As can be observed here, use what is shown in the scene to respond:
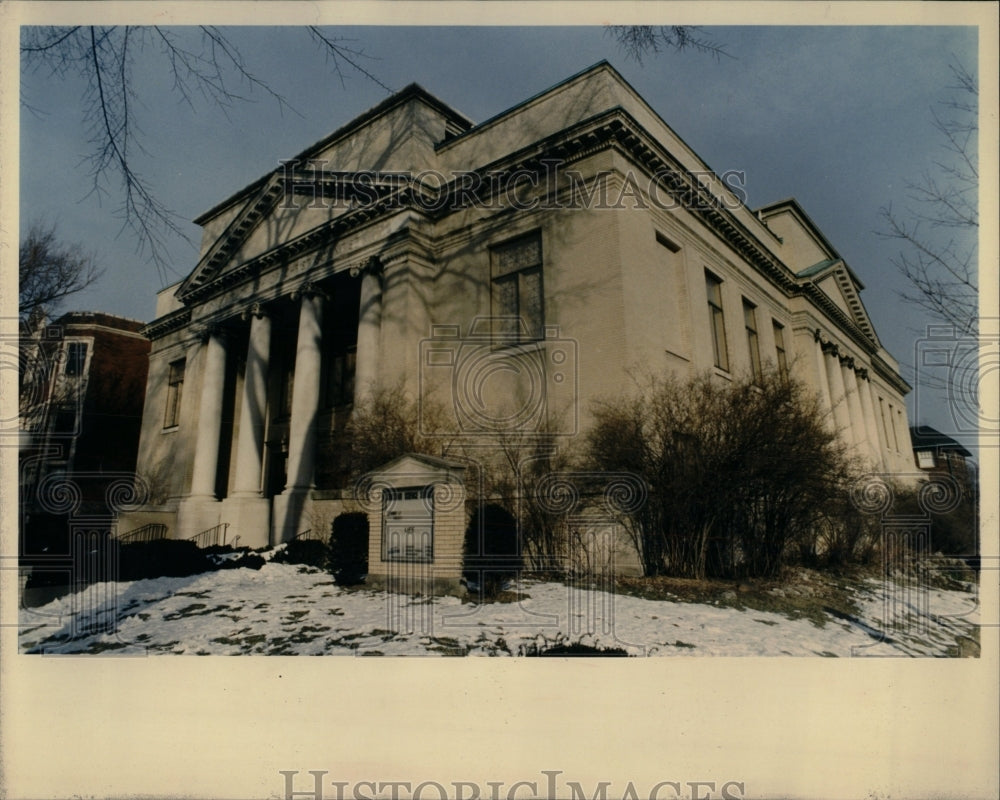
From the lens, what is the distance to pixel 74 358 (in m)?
21.5

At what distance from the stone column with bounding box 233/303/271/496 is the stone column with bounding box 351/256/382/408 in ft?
15.2

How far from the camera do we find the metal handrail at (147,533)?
16.5m

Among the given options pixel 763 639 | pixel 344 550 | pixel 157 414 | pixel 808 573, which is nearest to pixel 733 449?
pixel 808 573

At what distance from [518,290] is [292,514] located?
8629mm

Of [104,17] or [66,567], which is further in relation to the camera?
[66,567]

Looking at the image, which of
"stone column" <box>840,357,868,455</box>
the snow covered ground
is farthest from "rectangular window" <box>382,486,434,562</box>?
"stone column" <box>840,357,868,455</box>

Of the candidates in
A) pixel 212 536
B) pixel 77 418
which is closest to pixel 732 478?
pixel 212 536

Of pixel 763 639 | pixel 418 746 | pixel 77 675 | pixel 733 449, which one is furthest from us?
pixel 733 449

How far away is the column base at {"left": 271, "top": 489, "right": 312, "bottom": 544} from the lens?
50.9 ft

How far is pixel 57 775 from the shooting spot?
4.77m

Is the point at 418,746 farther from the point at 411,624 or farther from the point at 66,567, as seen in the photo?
the point at 66,567

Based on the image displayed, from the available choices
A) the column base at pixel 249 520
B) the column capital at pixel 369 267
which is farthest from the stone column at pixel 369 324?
the column base at pixel 249 520

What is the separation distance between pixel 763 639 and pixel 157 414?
25785mm

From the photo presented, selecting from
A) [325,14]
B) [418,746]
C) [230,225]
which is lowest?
[418,746]
